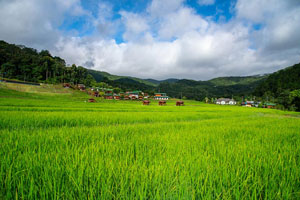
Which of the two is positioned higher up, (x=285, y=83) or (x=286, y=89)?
(x=285, y=83)

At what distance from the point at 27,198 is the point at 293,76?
10791cm

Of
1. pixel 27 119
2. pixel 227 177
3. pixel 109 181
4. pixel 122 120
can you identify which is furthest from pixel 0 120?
pixel 227 177

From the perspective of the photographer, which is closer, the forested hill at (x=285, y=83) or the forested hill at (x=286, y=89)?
the forested hill at (x=286, y=89)

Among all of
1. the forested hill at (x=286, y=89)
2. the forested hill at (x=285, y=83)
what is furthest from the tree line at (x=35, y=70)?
the forested hill at (x=285, y=83)

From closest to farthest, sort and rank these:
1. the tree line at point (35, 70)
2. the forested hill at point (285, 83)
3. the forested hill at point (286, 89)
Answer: the forested hill at point (286, 89) → the tree line at point (35, 70) → the forested hill at point (285, 83)

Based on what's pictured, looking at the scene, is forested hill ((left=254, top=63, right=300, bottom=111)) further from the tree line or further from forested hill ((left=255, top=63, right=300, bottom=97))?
the tree line

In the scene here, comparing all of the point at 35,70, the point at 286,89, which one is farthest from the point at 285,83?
the point at 35,70

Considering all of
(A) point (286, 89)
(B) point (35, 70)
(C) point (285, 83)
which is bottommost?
(A) point (286, 89)

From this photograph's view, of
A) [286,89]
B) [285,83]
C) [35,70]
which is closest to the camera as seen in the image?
[286,89]

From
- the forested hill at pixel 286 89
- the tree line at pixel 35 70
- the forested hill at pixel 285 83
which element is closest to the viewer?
the forested hill at pixel 286 89

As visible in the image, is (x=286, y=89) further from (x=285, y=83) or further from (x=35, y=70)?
(x=35, y=70)

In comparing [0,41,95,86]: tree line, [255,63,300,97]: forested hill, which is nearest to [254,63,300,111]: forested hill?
[255,63,300,97]: forested hill

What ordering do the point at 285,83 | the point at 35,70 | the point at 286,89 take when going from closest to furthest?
the point at 286,89
the point at 35,70
the point at 285,83

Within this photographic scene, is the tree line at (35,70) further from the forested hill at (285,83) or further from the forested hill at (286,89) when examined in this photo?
the forested hill at (285,83)
